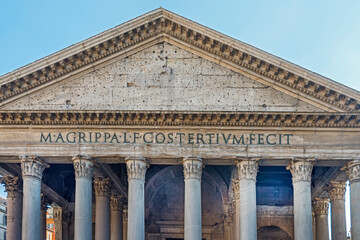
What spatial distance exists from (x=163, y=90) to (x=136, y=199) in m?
4.03

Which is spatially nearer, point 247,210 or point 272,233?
point 247,210

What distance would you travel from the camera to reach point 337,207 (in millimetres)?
29594

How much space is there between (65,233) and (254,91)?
1343 cm

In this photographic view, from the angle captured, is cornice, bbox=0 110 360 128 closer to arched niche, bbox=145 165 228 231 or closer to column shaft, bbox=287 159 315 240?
column shaft, bbox=287 159 315 240

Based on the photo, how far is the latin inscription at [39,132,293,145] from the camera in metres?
26.4

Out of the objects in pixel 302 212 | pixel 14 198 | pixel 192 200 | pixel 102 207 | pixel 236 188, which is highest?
pixel 236 188

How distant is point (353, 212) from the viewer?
25.9 meters

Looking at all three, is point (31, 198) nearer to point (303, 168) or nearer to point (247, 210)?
point (247, 210)

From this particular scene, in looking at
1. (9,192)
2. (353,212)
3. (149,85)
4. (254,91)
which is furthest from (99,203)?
(353,212)

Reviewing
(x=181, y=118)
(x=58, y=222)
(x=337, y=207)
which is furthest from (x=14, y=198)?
(x=337, y=207)

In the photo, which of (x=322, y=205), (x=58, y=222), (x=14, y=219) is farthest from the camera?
(x=58, y=222)

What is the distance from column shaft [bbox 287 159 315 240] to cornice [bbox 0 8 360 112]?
2311 mm

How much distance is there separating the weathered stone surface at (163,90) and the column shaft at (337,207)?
4666 mm

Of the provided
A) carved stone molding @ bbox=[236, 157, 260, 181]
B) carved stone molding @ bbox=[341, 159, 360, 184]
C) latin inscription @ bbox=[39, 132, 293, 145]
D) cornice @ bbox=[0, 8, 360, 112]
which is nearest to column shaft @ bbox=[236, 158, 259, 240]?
carved stone molding @ bbox=[236, 157, 260, 181]
